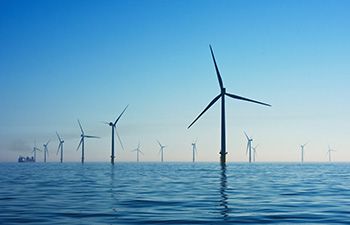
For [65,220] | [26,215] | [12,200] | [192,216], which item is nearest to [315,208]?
[192,216]

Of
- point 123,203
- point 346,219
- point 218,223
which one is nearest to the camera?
→ point 218,223

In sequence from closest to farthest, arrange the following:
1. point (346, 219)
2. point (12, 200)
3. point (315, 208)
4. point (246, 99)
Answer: point (346, 219) < point (315, 208) < point (12, 200) < point (246, 99)

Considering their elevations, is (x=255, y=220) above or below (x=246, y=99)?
below

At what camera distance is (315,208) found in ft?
83.8

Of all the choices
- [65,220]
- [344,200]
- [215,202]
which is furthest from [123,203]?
[344,200]

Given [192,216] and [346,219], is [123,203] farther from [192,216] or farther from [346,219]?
[346,219]

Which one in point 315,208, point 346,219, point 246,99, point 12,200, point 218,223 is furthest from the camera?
point 246,99

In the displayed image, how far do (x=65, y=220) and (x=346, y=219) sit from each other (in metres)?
13.4

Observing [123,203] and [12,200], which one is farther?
[12,200]

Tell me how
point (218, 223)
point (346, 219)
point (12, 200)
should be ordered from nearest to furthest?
point (218, 223) → point (346, 219) → point (12, 200)

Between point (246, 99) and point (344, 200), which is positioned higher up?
point (246, 99)

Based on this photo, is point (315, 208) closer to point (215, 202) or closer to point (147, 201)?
point (215, 202)

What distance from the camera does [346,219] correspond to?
21141mm

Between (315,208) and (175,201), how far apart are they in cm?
886
